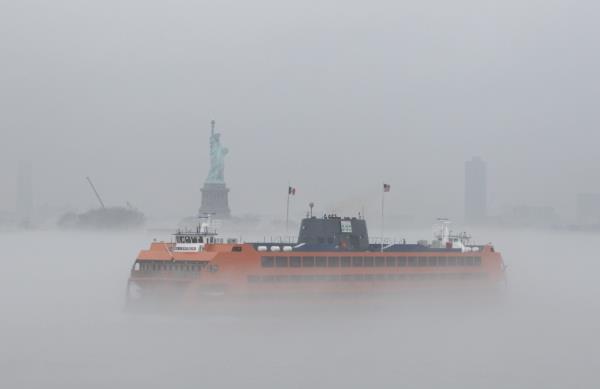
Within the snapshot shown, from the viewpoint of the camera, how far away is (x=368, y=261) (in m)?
80.2

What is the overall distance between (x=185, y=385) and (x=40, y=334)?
73.3ft

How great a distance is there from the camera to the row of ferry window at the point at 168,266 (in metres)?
73.0

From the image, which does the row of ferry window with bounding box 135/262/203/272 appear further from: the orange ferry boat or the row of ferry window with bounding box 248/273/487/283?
the row of ferry window with bounding box 248/273/487/283

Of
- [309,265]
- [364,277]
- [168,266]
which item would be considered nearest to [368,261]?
[364,277]

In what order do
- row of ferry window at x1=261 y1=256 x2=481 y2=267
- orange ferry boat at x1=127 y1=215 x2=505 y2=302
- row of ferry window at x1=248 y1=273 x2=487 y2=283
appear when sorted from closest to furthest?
orange ferry boat at x1=127 y1=215 x2=505 y2=302 → row of ferry window at x1=248 y1=273 x2=487 y2=283 → row of ferry window at x1=261 y1=256 x2=481 y2=267

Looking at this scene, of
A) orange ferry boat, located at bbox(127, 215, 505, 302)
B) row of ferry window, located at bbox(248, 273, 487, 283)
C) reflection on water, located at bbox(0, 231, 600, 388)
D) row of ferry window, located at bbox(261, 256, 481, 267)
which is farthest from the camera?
row of ferry window, located at bbox(261, 256, 481, 267)

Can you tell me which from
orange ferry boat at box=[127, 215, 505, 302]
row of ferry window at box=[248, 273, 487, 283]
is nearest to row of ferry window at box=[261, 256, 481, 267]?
orange ferry boat at box=[127, 215, 505, 302]

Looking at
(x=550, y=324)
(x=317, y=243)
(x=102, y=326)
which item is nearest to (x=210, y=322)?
(x=102, y=326)

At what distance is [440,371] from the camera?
58062 millimetres

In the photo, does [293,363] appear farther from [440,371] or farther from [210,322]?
[210,322]

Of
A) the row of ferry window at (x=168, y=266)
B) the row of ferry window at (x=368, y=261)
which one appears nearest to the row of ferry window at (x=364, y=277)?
A: the row of ferry window at (x=368, y=261)

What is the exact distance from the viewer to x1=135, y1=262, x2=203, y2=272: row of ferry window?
240 ft

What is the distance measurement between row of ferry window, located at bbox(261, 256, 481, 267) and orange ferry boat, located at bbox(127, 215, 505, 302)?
0.04 meters

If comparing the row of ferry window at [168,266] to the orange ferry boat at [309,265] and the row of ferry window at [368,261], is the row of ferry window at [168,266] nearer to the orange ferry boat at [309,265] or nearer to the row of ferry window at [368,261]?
the orange ferry boat at [309,265]
